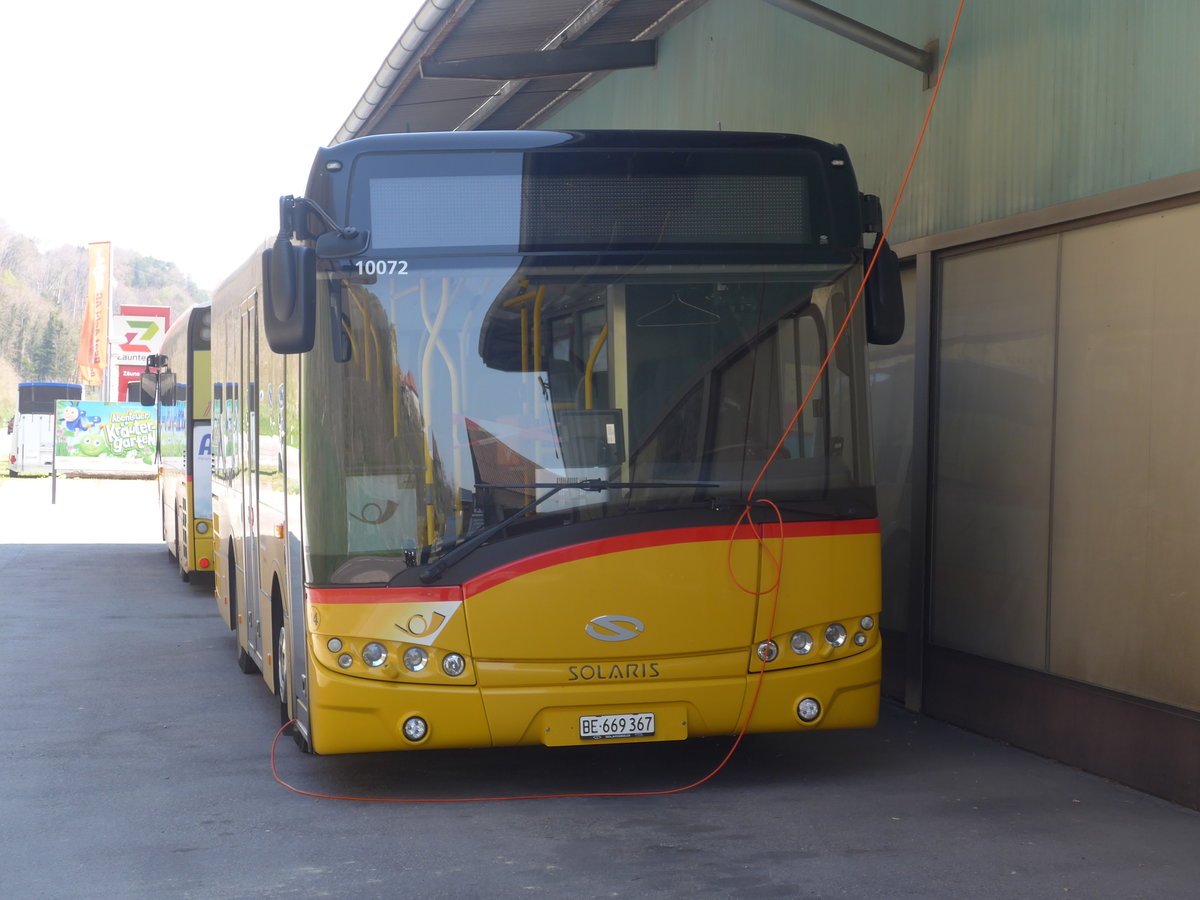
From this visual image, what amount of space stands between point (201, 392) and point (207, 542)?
1743 millimetres

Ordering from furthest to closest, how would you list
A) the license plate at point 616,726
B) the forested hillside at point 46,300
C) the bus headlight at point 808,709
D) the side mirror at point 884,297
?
the forested hillside at point 46,300, the side mirror at point 884,297, the bus headlight at point 808,709, the license plate at point 616,726

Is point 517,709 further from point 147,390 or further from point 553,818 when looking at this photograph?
point 147,390

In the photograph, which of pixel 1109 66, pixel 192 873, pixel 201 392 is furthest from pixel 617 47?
pixel 192 873

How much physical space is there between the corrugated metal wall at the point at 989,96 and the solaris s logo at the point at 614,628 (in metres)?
3.25

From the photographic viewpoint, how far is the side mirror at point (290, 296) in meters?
6.81

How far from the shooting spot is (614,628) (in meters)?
7.02

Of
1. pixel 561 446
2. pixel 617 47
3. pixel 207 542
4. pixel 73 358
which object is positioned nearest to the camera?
pixel 561 446

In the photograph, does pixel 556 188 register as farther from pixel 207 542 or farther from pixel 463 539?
pixel 207 542

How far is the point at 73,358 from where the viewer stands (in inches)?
5138

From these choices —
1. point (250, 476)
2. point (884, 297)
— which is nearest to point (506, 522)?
point (884, 297)

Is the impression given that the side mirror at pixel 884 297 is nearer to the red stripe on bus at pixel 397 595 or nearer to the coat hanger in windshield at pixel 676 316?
A: the coat hanger in windshield at pixel 676 316

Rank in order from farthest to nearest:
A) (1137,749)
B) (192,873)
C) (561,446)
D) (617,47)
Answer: (617,47) → (1137,749) → (561,446) → (192,873)

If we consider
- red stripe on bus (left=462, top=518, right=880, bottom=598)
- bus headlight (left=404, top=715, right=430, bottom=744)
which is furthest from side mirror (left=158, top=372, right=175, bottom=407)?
red stripe on bus (left=462, top=518, right=880, bottom=598)

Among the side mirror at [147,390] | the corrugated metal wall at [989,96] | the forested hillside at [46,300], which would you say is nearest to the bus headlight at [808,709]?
the corrugated metal wall at [989,96]
